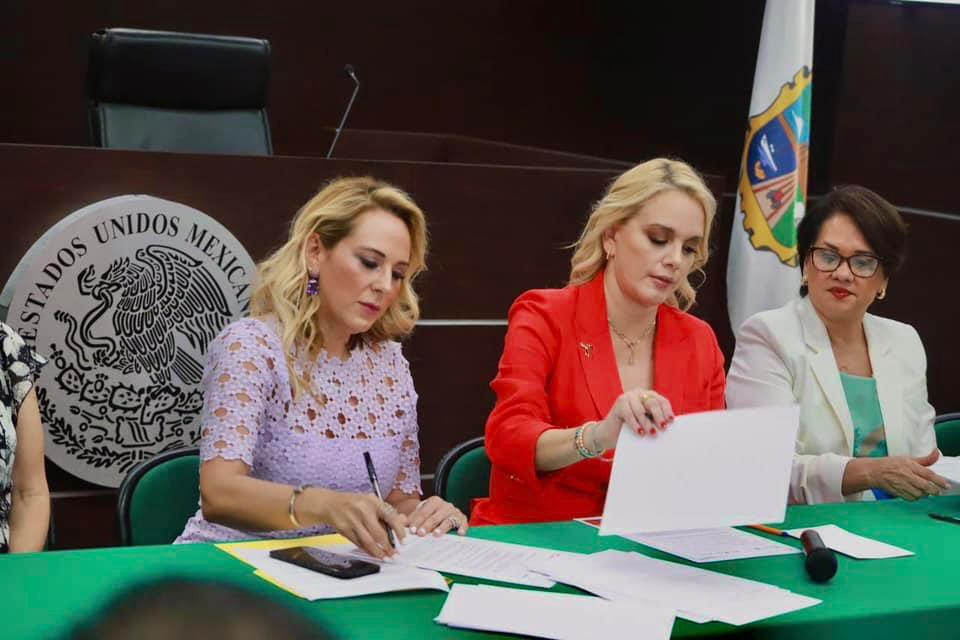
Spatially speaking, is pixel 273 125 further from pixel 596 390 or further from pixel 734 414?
pixel 734 414

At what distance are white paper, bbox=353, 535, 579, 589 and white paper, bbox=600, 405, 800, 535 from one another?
0.16m

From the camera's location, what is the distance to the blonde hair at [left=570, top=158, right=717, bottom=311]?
239cm

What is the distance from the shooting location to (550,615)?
4.96 feet

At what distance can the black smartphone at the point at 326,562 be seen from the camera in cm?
162

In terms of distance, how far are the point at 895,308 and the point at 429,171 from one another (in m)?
1.99

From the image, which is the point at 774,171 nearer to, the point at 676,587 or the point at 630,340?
the point at 630,340

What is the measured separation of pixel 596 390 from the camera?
7.66ft

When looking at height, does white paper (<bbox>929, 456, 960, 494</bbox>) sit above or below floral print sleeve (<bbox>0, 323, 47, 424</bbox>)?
below

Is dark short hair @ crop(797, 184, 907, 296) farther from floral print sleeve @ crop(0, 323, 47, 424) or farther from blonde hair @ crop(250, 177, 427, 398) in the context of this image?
floral print sleeve @ crop(0, 323, 47, 424)

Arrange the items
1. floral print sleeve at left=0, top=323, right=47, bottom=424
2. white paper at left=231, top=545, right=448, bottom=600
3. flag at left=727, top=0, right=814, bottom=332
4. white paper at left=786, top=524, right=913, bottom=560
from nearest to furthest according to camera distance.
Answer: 1. white paper at left=231, top=545, right=448, bottom=600
2. white paper at left=786, top=524, right=913, bottom=560
3. floral print sleeve at left=0, top=323, right=47, bottom=424
4. flag at left=727, top=0, right=814, bottom=332

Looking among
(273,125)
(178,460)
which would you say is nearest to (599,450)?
(178,460)

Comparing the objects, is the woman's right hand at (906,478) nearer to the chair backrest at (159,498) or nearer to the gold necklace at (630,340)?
the gold necklace at (630,340)

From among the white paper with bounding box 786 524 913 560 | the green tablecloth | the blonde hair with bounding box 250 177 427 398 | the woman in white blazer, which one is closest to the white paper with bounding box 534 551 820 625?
the green tablecloth

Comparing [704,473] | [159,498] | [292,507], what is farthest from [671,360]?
[159,498]
